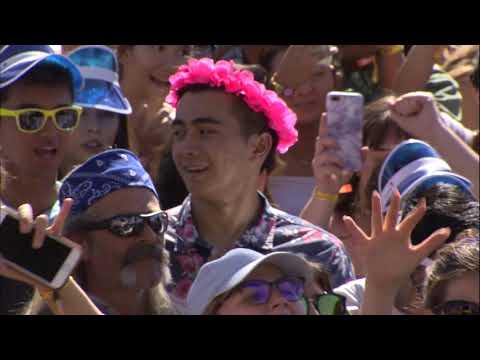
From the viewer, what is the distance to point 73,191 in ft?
12.6

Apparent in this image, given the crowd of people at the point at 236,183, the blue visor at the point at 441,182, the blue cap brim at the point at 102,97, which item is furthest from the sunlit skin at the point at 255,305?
the blue cap brim at the point at 102,97

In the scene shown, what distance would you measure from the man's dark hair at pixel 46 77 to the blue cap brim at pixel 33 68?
11 mm

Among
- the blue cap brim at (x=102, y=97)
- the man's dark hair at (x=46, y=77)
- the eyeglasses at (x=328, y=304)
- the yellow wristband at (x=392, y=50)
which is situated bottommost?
the eyeglasses at (x=328, y=304)

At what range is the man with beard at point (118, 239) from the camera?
372cm

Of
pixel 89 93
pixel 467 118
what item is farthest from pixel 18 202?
pixel 467 118

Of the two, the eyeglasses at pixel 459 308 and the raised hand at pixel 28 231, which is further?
the eyeglasses at pixel 459 308

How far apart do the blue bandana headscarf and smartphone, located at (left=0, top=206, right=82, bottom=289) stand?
69 cm

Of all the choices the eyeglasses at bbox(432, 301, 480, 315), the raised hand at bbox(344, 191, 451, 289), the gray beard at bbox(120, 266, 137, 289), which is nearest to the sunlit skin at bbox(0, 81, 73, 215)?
the gray beard at bbox(120, 266, 137, 289)

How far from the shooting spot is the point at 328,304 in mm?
3445

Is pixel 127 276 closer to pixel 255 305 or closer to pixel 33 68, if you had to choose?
pixel 255 305

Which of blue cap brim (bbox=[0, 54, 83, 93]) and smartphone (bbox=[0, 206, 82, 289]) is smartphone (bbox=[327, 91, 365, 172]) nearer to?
blue cap brim (bbox=[0, 54, 83, 93])

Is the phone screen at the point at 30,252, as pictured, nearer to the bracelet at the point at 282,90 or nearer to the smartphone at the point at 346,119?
the smartphone at the point at 346,119

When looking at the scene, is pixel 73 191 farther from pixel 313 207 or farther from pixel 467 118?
pixel 467 118

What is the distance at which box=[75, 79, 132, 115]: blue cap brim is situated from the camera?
16.7ft
